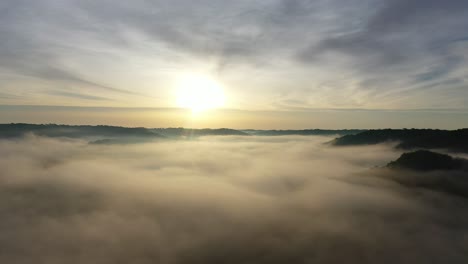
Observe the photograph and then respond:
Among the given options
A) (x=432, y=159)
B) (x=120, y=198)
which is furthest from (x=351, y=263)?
(x=120, y=198)

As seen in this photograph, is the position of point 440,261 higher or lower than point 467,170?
lower

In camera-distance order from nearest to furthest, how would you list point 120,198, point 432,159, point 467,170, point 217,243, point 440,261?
point 440,261, point 217,243, point 467,170, point 432,159, point 120,198

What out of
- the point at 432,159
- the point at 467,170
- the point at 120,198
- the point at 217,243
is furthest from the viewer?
the point at 120,198

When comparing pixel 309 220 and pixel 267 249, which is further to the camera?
pixel 309 220

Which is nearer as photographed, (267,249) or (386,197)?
(267,249)

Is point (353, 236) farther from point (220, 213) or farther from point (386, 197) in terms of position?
point (220, 213)

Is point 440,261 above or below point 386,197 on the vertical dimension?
below

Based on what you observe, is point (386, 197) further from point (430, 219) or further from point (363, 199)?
point (430, 219)

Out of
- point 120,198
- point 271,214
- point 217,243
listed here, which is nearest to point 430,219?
point 271,214

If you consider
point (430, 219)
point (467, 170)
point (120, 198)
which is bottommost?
point (120, 198)
